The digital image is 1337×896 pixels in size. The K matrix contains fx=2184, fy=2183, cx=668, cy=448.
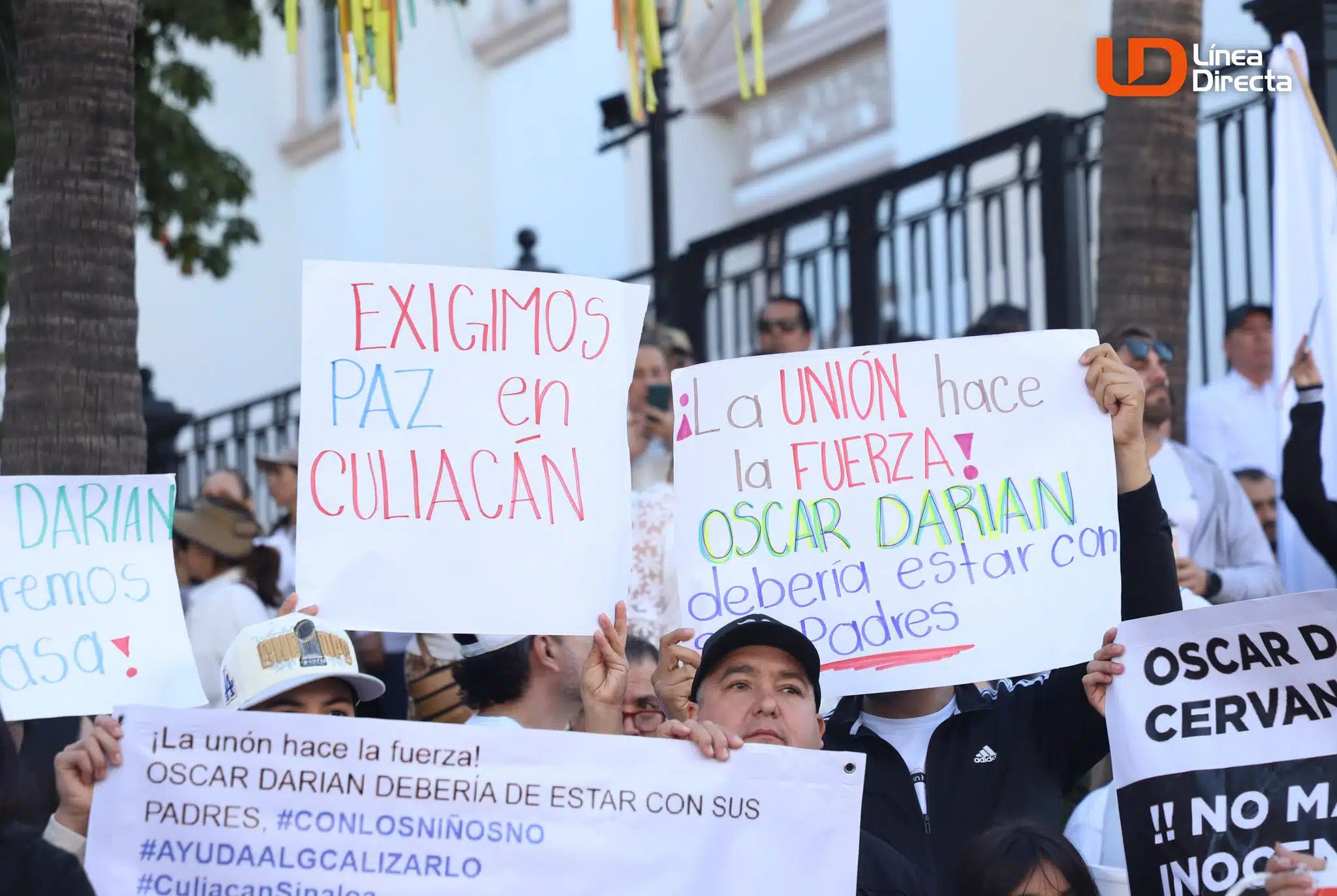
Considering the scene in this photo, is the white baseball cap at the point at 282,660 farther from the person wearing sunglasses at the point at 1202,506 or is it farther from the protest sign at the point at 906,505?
the person wearing sunglasses at the point at 1202,506

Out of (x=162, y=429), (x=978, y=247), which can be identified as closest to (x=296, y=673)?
(x=978, y=247)

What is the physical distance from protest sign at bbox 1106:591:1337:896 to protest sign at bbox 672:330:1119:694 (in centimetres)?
43

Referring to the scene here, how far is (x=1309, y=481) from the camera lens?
20.9 feet

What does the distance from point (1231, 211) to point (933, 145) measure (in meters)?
2.51

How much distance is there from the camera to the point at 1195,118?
A: 8.23 meters

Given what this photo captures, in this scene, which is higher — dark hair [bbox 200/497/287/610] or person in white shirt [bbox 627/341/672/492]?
person in white shirt [bbox 627/341/672/492]

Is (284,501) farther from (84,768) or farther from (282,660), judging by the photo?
(84,768)

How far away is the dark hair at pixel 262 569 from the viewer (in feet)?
24.4

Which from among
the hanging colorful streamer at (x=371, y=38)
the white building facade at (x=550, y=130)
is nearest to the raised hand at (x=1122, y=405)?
the hanging colorful streamer at (x=371, y=38)

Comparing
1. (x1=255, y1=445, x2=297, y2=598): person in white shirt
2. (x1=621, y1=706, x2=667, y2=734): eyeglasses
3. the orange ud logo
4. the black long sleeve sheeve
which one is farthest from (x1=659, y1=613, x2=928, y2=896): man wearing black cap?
(x1=255, y1=445, x2=297, y2=598): person in white shirt

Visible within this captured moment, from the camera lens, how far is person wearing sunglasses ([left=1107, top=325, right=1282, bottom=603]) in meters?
6.22

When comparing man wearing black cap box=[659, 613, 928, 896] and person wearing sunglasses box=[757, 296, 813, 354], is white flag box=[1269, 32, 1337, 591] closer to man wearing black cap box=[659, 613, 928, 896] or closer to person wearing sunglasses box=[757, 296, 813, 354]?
person wearing sunglasses box=[757, 296, 813, 354]

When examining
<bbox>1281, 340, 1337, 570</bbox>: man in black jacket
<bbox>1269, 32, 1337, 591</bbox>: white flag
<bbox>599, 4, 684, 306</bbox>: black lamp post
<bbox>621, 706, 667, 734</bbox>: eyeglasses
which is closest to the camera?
<bbox>621, 706, 667, 734</bbox>: eyeglasses

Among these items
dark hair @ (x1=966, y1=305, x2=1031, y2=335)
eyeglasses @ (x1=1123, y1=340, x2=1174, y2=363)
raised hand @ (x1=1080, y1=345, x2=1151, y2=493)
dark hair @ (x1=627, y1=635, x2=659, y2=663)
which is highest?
dark hair @ (x1=966, y1=305, x2=1031, y2=335)
